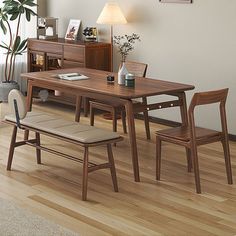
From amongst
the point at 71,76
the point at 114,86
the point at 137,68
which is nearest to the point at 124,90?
the point at 114,86

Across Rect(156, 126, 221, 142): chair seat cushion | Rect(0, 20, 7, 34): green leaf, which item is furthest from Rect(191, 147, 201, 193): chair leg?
Rect(0, 20, 7, 34): green leaf

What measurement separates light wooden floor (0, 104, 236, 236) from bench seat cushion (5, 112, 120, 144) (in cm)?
41

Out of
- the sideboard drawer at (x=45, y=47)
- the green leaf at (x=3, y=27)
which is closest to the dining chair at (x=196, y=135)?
the sideboard drawer at (x=45, y=47)

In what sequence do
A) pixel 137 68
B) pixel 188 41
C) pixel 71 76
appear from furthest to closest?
pixel 188 41, pixel 137 68, pixel 71 76

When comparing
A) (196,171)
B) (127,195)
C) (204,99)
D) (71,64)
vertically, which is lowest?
(127,195)

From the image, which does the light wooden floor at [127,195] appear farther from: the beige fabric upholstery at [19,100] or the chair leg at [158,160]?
the beige fabric upholstery at [19,100]

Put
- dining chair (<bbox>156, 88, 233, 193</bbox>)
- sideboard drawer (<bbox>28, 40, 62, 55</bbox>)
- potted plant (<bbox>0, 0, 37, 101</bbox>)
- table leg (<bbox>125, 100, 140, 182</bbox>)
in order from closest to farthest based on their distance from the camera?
dining chair (<bbox>156, 88, 233, 193</bbox>), table leg (<bbox>125, 100, 140, 182</bbox>), sideboard drawer (<bbox>28, 40, 62, 55</bbox>), potted plant (<bbox>0, 0, 37, 101</bbox>)

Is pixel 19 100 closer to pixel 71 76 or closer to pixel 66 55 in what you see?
pixel 71 76

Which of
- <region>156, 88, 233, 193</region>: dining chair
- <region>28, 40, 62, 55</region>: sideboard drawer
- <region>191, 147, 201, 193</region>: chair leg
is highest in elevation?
<region>28, 40, 62, 55</region>: sideboard drawer

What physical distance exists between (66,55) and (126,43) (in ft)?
2.50

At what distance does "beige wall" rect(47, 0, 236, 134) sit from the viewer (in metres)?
5.78

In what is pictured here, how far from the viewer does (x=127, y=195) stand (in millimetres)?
4234

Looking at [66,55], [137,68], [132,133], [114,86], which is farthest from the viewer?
[66,55]

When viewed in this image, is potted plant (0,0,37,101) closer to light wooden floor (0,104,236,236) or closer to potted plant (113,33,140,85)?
potted plant (113,33,140,85)
